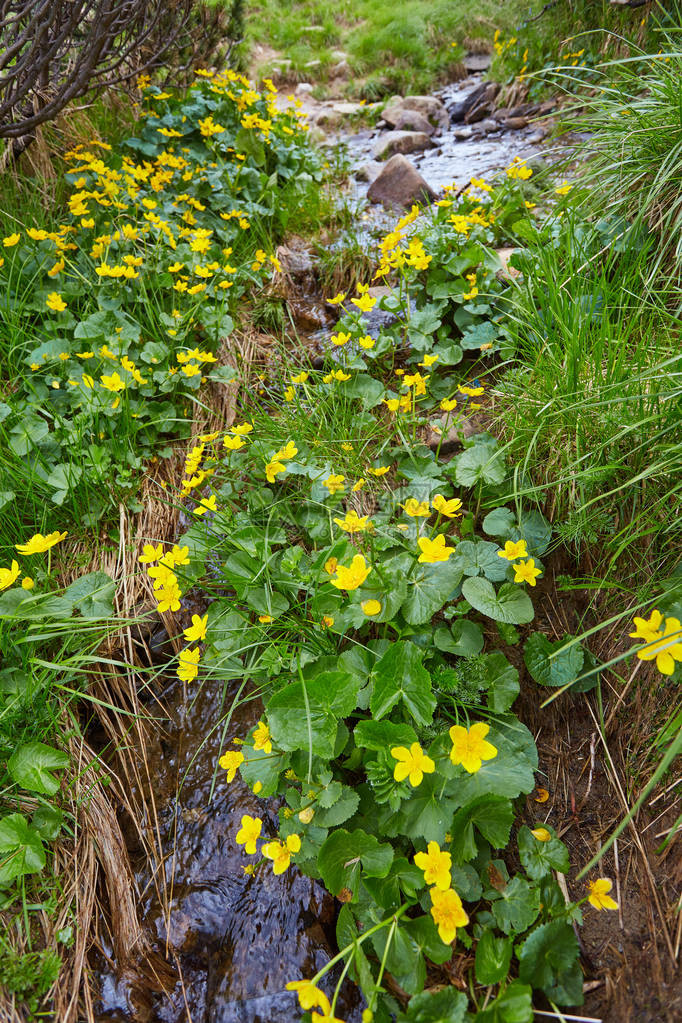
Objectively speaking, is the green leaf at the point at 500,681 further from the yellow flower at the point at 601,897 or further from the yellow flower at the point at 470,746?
the yellow flower at the point at 601,897

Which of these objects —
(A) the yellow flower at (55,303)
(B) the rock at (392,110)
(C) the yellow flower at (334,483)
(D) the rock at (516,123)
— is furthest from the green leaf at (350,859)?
(B) the rock at (392,110)

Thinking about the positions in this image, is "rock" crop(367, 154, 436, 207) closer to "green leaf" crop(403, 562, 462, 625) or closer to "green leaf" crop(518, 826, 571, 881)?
"green leaf" crop(403, 562, 462, 625)

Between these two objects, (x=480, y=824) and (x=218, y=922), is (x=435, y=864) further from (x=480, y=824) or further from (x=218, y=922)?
(x=218, y=922)

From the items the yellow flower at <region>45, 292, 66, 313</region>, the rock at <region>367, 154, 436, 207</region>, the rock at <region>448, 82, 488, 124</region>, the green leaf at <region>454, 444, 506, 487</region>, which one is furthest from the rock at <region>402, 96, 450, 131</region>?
the green leaf at <region>454, 444, 506, 487</region>

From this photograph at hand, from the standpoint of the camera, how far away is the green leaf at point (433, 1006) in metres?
1.10

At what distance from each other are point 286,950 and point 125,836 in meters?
0.59

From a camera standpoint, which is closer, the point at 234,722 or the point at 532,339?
the point at 234,722

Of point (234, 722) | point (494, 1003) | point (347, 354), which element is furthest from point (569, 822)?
point (347, 354)

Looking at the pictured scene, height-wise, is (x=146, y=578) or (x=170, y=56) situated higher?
(x=170, y=56)

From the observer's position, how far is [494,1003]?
1.08 meters

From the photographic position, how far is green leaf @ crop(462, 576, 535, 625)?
149cm

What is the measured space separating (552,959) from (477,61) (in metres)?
8.72

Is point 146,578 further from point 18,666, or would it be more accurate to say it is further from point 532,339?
point 532,339

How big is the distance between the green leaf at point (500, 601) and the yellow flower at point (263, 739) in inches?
24.2
